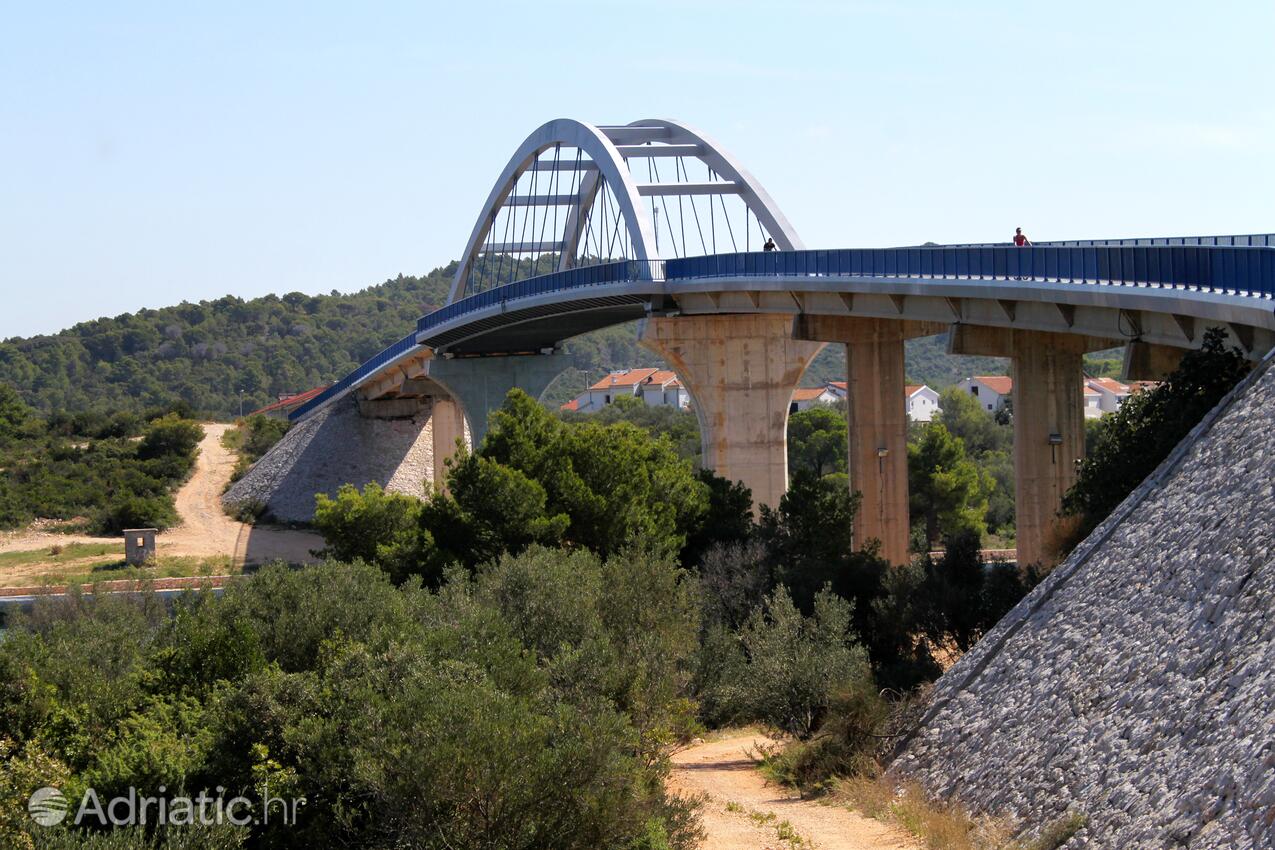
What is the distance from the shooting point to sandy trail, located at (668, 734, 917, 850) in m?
18.5

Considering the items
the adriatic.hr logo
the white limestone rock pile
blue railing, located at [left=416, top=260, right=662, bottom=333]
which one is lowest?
the adriatic.hr logo

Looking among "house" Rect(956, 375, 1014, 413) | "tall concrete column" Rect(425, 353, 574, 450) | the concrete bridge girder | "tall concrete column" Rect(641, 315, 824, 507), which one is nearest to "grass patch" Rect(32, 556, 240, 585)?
"tall concrete column" Rect(425, 353, 574, 450)

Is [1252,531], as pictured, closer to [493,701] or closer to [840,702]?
[840,702]

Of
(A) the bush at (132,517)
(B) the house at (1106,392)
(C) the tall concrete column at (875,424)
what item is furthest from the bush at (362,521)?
(B) the house at (1106,392)

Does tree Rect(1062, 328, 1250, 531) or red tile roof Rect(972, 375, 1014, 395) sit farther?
red tile roof Rect(972, 375, 1014, 395)

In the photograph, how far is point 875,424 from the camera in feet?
144

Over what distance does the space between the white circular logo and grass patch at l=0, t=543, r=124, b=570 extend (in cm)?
4662

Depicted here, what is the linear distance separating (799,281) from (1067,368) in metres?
7.45

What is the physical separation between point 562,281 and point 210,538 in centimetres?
2421

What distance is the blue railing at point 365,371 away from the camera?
67894 millimetres

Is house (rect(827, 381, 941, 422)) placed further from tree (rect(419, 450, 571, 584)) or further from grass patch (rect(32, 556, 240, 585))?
tree (rect(419, 450, 571, 584))

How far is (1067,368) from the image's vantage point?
115ft

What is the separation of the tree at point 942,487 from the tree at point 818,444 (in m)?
14.2

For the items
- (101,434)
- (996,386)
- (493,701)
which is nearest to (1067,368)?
(493,701)
